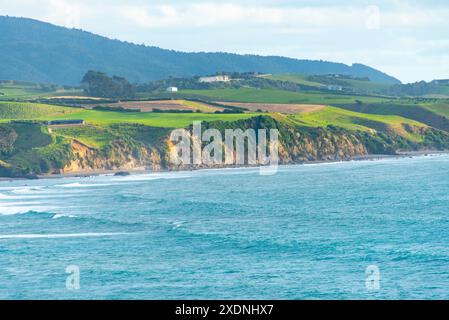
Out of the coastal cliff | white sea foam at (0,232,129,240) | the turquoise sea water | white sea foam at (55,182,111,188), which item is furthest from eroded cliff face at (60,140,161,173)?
white sea foam at (0,232,129,240)

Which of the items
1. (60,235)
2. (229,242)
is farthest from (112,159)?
(229,242)

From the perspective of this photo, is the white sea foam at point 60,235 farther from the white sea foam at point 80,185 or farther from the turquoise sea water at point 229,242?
the white sea foam at point 80,185

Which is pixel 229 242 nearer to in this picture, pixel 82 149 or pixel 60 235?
pixel 60 235

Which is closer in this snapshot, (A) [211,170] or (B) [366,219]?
(B) [366,219]

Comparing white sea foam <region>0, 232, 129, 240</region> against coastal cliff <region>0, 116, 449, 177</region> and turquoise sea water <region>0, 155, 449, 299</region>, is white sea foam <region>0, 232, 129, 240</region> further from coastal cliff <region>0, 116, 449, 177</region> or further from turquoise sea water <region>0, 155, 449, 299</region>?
coastal cliff <region>0, 116, 449, 177</region>

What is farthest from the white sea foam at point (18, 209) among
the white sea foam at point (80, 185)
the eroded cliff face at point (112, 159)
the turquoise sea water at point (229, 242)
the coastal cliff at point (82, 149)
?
the eroded cliff face at point (112, 159)

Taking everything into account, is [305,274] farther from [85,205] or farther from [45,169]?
[45,169]
